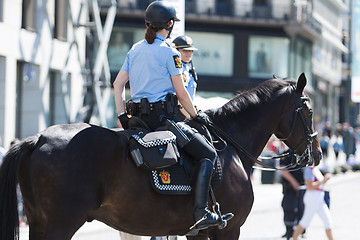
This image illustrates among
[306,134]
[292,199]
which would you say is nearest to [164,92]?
[306,134]

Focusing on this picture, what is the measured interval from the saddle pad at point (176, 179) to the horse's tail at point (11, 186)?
1119 mm


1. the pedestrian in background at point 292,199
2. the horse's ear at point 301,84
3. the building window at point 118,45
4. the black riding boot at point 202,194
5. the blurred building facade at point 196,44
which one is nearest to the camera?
the black riding boot at point 202,194

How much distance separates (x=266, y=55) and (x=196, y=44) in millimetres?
4579

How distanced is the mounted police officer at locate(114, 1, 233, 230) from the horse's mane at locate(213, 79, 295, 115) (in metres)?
0.76

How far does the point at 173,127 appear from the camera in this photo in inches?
268

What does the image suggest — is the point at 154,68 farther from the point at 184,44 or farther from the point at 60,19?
the point at 60,19

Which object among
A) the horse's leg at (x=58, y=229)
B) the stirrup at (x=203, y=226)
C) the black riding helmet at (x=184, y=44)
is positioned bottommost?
the stirrup at (x=203, y=226)

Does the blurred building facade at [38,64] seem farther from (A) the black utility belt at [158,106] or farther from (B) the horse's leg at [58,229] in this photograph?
(B) the horse's leg at [58,229]

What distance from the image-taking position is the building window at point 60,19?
2402 cm

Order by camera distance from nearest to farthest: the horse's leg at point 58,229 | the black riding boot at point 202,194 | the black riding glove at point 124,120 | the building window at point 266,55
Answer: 1. the horse's leg at point 58,229
2. the black riding boot at point 202,194
3. the black riding glove at point 124,120
4. the building window at point 266,55

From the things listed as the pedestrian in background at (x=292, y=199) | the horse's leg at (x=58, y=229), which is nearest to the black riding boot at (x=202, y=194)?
the horse's leg at (x=58, y=229)

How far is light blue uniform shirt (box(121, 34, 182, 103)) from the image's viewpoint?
6.90m

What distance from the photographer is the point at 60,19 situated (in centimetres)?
2414

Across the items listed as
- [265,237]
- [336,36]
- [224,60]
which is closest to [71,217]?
[265,237]
